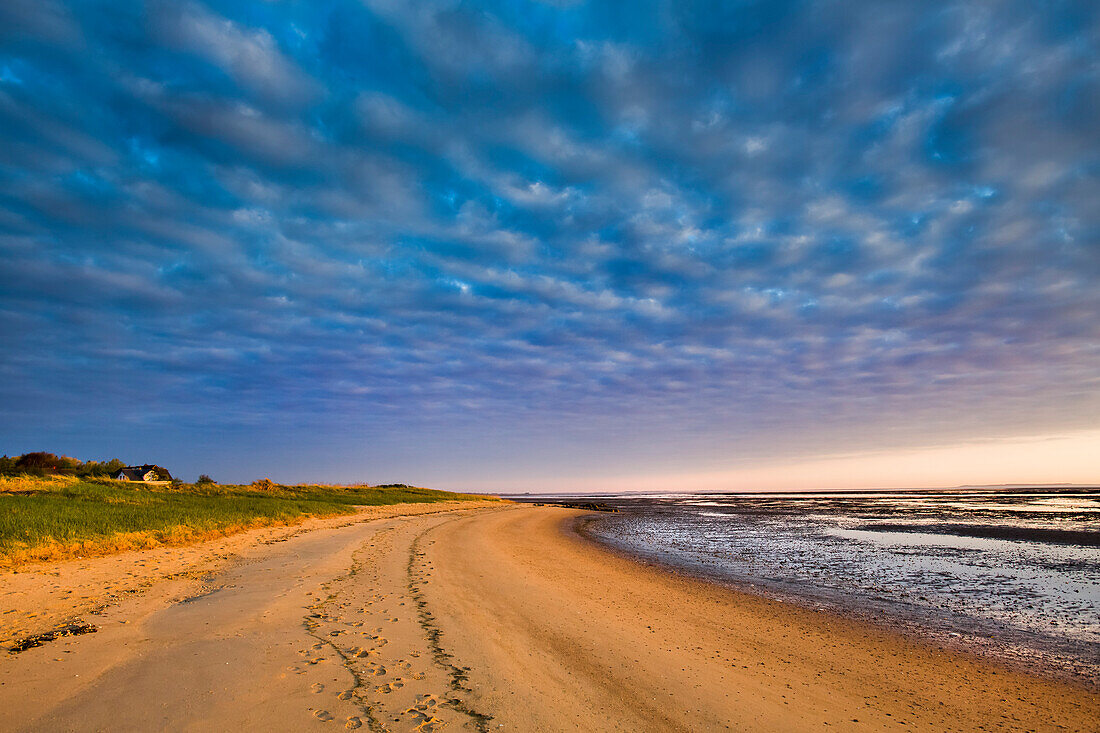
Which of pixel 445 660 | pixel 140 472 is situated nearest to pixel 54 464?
pixel 140 472

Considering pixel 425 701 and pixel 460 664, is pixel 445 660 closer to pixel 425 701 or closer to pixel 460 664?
pixel 460 664

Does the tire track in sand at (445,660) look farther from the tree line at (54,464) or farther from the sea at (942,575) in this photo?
the tree line at (54,464)

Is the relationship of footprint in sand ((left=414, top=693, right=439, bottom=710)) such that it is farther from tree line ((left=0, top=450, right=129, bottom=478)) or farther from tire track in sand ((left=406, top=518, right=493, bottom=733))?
tree line ((left=0, top=450, right=129, bottom=478))

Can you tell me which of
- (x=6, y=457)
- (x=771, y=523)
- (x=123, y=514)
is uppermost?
(x=6, y=457)

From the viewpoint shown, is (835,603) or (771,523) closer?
(835,603)

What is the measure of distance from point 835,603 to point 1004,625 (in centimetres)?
331

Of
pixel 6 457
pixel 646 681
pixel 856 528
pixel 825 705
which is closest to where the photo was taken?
pixel 825 705

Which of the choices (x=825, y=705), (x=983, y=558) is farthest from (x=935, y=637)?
(x=983, y=558)

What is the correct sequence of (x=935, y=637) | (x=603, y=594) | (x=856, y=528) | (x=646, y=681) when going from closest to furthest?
(x=646, y=681) < (x=935, y=637) < (x=603, y=594) < (x=856, y=528)

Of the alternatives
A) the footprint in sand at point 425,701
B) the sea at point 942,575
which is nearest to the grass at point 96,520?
the footprint in sand at point 425,701

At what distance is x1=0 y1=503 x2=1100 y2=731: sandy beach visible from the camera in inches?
224

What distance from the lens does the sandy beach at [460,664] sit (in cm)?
570

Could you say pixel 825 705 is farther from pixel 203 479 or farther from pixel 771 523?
pixel 203 479

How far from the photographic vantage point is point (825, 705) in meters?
6.66
